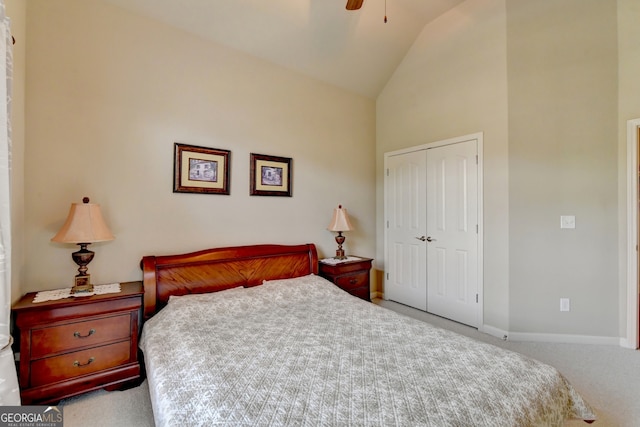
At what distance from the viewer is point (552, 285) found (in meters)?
2.84

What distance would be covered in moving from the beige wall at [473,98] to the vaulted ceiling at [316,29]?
26cm

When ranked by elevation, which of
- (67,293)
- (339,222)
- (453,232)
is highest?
(339,222)

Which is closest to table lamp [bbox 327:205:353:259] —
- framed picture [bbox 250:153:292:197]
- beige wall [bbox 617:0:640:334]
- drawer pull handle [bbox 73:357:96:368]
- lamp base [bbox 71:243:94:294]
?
framed picture [bbox 250:153:292:197]

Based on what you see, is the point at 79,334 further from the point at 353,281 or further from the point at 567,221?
the point at 567,221

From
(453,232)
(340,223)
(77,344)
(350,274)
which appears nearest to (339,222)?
(340,223)

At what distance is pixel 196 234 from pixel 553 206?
340cm

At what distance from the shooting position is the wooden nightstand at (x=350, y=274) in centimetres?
318

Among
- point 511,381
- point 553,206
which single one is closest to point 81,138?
point 511,381

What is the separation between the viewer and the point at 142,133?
7.84 ft

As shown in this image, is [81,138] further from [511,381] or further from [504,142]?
[504,142]

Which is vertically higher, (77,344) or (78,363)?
(77,344)

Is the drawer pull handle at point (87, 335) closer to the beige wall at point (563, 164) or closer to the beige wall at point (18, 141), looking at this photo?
the beige wall at point (18, 141)

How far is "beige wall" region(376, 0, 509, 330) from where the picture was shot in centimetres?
297

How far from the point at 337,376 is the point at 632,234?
3069 millimetres
